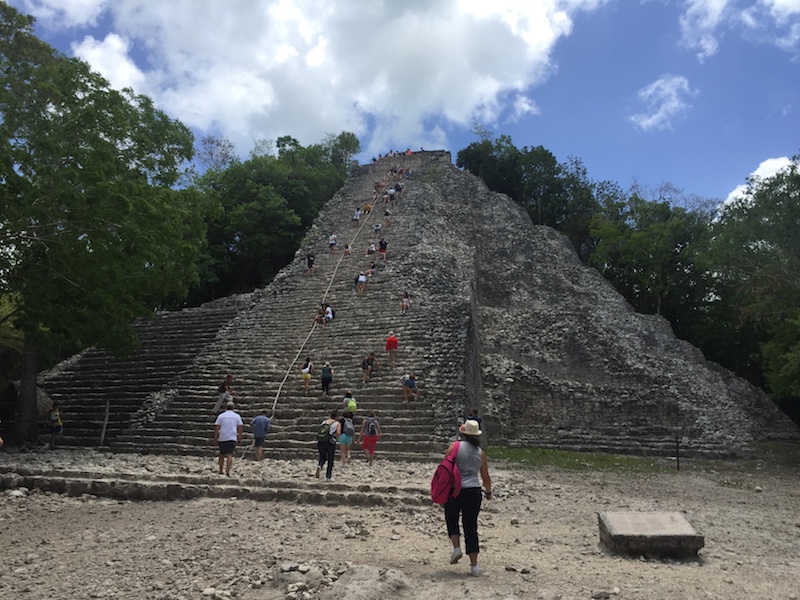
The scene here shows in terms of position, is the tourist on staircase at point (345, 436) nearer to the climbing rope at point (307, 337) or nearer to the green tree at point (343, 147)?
the climbing rope at point (307, 337)

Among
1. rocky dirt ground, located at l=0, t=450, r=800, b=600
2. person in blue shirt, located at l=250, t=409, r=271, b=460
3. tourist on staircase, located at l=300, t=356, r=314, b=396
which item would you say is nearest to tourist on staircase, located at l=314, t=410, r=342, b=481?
rocky dirt ground, located at l=0, t=450, r=800, b=600

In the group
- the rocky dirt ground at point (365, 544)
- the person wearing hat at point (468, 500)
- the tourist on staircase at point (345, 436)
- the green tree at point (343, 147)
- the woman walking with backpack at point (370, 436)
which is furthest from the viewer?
the green tree at point (343, 147)

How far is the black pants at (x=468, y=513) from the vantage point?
5.07 meters

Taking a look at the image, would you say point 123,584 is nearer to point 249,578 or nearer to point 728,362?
point 249,578

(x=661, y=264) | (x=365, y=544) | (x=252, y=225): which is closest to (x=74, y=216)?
(x=365, y=544)

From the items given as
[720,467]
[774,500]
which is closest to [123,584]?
[774,500]

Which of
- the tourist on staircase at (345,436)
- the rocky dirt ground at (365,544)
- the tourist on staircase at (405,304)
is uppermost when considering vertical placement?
the tourist on staircase at (405,304)

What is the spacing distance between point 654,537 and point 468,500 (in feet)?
6.03

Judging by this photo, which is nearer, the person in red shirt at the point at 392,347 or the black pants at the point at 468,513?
the black pants at the point at 468,513

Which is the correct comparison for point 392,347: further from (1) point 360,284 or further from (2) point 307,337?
(1) point 360,284

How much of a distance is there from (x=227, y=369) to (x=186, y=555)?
10.6 m

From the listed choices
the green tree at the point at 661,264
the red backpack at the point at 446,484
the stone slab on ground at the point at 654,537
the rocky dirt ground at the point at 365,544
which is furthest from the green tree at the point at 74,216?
the green tree at the point at 661,264

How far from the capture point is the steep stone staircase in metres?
13.0

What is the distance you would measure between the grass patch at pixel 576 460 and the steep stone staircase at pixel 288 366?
1.82 m
